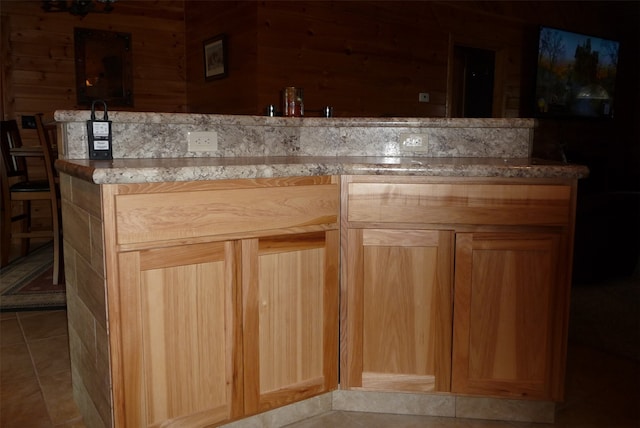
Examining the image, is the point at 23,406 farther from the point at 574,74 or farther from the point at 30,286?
the point at 574,74

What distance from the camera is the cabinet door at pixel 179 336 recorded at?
1478 millimetres

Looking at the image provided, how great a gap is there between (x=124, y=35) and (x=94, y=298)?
4.64m

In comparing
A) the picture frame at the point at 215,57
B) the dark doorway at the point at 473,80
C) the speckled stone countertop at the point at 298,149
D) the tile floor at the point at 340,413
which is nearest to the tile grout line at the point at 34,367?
the tile floor at the point at 340,413

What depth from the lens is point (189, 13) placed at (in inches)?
224

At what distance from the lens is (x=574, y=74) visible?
269 inches

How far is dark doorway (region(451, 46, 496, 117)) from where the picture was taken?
6.68m

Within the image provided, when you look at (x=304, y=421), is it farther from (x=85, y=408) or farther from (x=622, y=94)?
(x=622, y=94)

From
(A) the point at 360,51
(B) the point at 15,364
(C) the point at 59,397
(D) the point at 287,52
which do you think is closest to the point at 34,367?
(B) the point at 15,364

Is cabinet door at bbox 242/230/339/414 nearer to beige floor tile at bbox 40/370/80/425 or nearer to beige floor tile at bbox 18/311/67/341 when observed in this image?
beige floor tile at bbox 40/370/80/425

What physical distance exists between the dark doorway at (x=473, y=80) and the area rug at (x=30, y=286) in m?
4.87

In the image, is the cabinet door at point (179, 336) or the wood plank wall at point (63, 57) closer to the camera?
the cabinet door at point (179, 336)

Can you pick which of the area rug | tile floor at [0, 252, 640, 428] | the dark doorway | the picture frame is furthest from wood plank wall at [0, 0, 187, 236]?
the dark doorway

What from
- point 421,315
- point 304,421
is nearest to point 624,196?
point 421,315

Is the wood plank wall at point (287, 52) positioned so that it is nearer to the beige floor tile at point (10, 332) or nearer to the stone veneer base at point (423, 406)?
the beige floor tile at point (10, 332)
